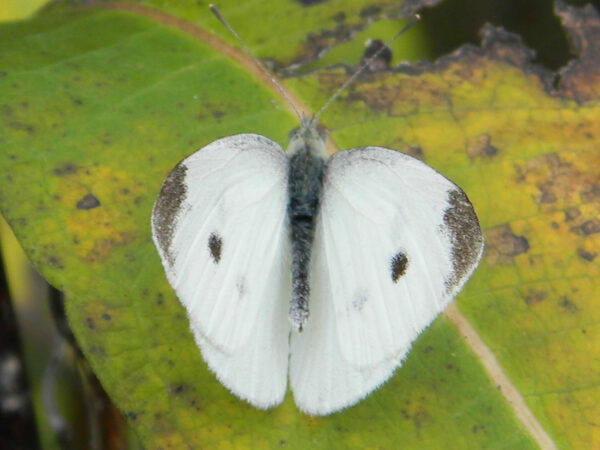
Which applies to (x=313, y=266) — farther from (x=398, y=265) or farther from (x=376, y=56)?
(x=376, y=56)

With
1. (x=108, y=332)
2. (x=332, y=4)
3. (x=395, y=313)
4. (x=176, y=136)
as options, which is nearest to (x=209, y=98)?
(x=176, y=136)

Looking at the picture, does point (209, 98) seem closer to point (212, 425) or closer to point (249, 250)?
point (249, 250)

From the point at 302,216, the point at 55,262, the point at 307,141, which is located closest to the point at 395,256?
the point at 302,216

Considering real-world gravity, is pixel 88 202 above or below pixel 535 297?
above

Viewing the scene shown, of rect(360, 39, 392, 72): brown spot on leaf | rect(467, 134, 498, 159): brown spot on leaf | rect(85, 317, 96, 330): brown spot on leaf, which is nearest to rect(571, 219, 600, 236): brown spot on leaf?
rect(467, 134, 498, 159): brown spot on leaf

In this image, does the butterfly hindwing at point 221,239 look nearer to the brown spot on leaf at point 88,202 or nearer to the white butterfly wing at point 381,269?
the white butterfly wing at point 381,269

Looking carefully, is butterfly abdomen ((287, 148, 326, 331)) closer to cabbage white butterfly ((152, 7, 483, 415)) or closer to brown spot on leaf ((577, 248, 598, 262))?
cabbage white butterfly ((152, 7, 483, 415))

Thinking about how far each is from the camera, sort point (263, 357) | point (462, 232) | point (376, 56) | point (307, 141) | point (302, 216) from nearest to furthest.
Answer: point (462, 232)
point (263, 357)
point (302, 216)
point (307, 141)
point (376, 56)
